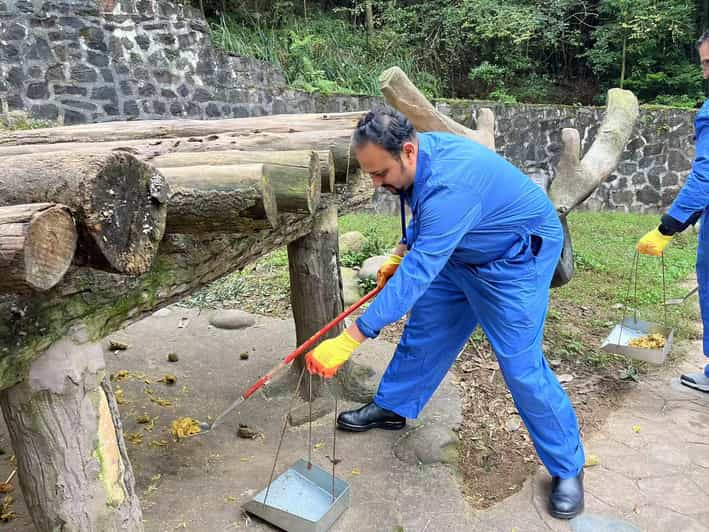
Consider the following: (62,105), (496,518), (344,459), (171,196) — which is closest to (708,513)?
(496,518)

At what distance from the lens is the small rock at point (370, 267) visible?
5871 millimetres

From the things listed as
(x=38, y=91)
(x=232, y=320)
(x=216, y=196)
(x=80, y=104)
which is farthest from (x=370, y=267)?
(x=38, y=91)

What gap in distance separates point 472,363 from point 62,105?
21.5 feet

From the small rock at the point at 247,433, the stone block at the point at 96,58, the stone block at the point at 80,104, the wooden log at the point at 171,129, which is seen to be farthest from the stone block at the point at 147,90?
the small rock at the point at 247,433

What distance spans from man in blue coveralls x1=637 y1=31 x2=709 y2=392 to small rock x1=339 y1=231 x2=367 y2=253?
333 cm

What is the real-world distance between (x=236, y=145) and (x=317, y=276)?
1334mm

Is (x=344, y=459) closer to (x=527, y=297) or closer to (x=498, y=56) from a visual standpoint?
(x=527, y=297)

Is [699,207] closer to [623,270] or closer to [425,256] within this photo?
[425,256]

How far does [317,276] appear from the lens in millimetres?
3781

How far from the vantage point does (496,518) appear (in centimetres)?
286

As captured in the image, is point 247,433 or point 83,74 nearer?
point 247,433

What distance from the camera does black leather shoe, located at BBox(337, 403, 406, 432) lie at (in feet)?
11.8

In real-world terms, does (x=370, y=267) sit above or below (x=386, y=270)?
below

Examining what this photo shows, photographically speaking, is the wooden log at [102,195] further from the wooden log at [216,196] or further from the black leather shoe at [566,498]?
the black leather shoe at [566,498]
